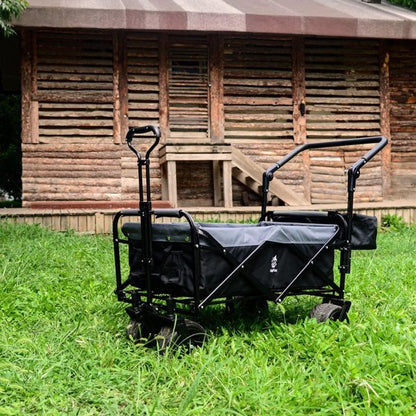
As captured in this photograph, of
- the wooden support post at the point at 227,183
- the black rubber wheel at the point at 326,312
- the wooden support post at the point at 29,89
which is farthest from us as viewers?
the wooden support post at the point at 29,89

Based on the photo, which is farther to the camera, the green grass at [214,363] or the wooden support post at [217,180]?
the wooden support post at [217,180]

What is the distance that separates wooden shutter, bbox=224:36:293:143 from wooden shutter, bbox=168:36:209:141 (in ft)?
1.46

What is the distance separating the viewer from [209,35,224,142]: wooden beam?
1220 cm

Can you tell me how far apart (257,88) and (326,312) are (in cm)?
902

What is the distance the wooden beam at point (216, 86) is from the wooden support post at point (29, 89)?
3.35 m

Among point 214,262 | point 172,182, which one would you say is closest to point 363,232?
point 214,262

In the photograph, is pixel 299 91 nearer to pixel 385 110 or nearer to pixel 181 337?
pixel 385 110

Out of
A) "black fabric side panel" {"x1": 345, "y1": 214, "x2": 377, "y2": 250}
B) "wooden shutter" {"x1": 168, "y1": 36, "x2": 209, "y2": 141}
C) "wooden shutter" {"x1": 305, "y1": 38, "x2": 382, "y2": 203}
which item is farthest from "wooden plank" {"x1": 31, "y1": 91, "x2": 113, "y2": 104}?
"black fabric side panel" {"x1": 345, "y1": 214, "x2": 377, "y2": 250}

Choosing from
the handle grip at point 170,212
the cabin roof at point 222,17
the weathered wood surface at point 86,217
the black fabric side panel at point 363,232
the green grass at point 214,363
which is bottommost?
the green grass at point 214,363

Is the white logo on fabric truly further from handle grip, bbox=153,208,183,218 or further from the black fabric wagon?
handle grip, bbox=153,208,183,218

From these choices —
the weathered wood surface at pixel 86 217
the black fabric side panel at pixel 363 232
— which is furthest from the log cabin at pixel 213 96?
the black fabric side panel at pixel 363 232

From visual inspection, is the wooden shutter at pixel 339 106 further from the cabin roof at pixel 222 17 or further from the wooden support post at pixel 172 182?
the wooden support post at pixel 172 182

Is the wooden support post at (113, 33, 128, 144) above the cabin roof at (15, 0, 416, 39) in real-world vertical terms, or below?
below

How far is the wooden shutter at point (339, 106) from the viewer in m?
12.8
